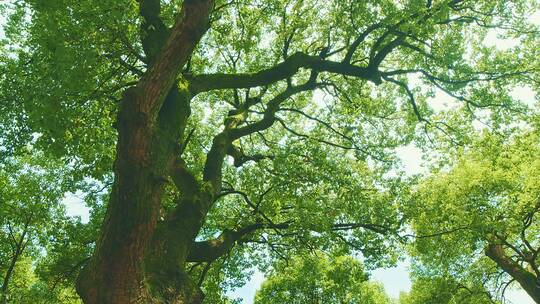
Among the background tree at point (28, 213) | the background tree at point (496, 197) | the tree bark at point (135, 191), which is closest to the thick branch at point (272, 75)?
the tree bark at point (135, 191)

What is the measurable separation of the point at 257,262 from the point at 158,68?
1405 centimetres

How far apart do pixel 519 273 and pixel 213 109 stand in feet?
56.3

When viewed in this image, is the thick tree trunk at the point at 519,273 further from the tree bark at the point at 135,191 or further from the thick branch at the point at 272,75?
the tree bark at the point at 135,191

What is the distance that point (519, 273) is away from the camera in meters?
20.8

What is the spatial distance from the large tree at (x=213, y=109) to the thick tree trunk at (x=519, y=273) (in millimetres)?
9689

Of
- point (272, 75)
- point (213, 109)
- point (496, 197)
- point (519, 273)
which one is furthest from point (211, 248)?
point (519, 273)

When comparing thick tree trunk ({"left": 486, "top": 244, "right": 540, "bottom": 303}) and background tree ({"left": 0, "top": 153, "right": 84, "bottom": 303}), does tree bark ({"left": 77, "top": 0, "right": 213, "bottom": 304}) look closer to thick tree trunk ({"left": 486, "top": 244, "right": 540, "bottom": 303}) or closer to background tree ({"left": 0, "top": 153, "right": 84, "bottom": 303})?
background tree ({"left": 0, "top": 153, "right": 84, "bottom": 303})

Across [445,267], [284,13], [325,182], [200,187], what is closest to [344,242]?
[325,182]

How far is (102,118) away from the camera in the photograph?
41.7 feet

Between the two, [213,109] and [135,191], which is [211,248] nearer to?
[135,191]

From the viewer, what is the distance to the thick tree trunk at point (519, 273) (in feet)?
66.5

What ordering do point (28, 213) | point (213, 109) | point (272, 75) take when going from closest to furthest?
Answer: 1. point (272, 75)
2. point (213, 109)
3. point (28, 213)

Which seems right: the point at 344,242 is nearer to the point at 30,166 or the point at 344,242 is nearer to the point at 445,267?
the point at 445,267

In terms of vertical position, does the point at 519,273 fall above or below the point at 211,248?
below
